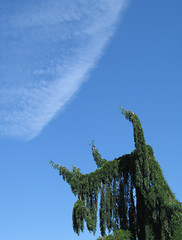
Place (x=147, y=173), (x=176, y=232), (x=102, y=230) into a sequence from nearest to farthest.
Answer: (x=176, y=232) → (x=147, y=173) → (x=102, y=230)

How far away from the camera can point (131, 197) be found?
73.9 ft

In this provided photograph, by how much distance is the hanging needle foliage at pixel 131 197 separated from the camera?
20.4 metres

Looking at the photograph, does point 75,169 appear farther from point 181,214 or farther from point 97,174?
point 181,214

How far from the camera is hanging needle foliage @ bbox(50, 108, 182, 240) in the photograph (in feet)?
66.8

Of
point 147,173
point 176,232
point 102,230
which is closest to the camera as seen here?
point 176,232

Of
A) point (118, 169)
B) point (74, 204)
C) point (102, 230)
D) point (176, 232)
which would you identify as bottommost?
point (176, 232)

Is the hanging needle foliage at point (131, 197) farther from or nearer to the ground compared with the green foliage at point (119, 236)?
farther from the ground

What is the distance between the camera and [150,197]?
20.5 meters

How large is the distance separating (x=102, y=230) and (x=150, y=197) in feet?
13.2

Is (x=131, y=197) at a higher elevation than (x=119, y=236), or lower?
higher

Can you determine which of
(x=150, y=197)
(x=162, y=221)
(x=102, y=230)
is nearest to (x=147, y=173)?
(x=150, y=197)

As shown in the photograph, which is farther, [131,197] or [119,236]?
[131,197]

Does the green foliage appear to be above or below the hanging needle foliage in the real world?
below

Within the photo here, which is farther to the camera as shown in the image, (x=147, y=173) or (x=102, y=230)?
(x=102, y=230)
